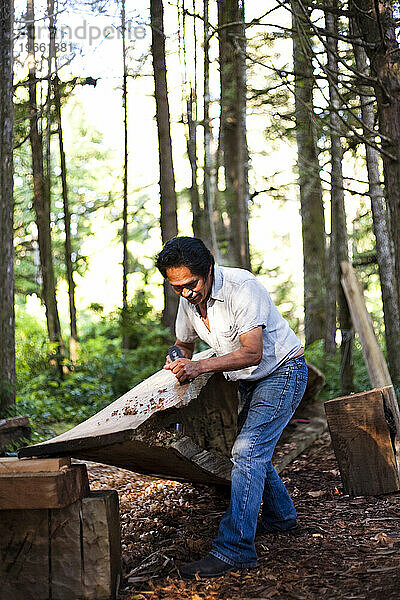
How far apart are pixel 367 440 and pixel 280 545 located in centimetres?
140

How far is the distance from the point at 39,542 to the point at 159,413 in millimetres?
888

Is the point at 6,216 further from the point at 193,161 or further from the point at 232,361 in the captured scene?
the point at 232,361

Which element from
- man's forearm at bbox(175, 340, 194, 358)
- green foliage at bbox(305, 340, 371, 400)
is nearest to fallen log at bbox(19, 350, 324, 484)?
man's forearm at bbox(175, 340, 194, 358)

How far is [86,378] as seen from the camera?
1309 centimetres

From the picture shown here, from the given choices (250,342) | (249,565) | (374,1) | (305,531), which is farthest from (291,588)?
(374,1)

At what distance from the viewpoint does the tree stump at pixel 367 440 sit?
5.07 m

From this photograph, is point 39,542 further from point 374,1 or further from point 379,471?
point 374,1

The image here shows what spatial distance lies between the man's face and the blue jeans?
67 cm

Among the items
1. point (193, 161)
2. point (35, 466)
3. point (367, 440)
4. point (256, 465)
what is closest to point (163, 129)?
point (193, 161)

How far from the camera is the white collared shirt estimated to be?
3814mm

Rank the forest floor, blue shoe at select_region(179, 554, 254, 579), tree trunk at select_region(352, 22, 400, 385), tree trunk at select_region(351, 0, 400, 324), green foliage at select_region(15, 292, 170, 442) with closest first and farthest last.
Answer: the forest floor
blue shoe at select_region(179, 554, 254, 579)
tree trunk at select_region(351, 0, 400, 324)
tree trunk at select_region(352, 22, 400, 385)
green foliage at select_region(15, 292, 170, 442)

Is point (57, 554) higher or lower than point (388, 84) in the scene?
lower

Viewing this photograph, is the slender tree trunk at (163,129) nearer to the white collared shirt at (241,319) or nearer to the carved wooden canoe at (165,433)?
the carved wooden canoe at (165,433)
